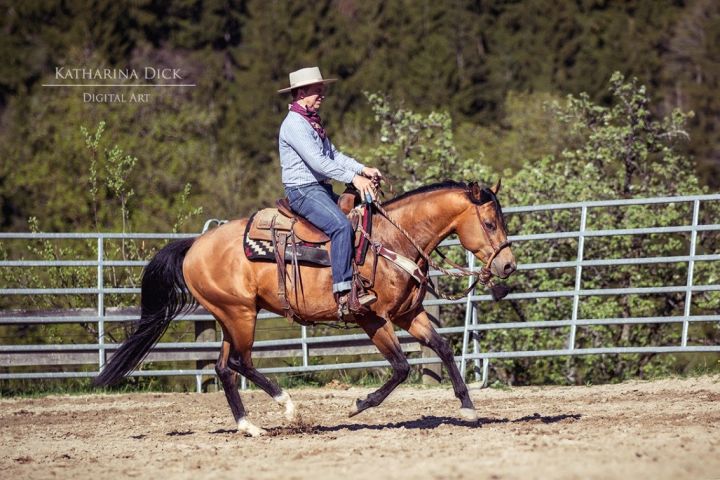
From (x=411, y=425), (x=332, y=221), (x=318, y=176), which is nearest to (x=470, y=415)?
(x=411, y=425)

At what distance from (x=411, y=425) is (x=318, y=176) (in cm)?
218

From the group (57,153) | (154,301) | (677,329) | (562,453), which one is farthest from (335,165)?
(57,153)

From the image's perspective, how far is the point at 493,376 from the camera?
49.5ft

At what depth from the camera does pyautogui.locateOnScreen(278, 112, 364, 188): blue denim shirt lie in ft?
27.3

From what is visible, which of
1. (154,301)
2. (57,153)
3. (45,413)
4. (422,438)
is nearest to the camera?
(422,438)

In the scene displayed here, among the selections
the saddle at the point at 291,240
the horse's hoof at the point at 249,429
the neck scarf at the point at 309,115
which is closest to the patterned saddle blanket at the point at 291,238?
the saddle at the point at 291,240

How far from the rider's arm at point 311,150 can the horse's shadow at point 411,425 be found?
6.72ft

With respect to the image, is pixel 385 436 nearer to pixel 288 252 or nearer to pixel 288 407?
pixel 288 407

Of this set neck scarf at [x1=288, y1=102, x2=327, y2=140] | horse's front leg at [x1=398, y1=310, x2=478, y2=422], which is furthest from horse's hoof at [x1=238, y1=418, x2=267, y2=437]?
neck scarf at [x1=288, y1=102, x2=327, y2=140]

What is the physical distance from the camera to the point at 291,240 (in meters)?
8.55

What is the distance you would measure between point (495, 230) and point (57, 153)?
2370 centimetres

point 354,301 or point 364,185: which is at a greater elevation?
point 364,185

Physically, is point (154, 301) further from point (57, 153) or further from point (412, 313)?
point (57, 153)

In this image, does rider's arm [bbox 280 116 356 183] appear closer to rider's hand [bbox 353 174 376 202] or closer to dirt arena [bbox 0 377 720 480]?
rider's hand [bbox 353 174 376 202]
